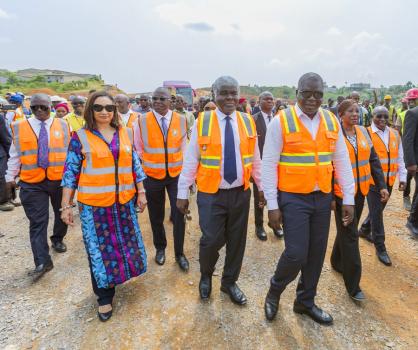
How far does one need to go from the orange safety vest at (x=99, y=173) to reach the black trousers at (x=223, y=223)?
76cm

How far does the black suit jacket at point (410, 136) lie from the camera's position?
13.2 ft

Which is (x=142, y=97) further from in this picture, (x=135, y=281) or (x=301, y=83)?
(x=301, y=83)

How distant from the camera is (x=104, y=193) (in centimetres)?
265

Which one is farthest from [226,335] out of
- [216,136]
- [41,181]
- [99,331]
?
[41,181]

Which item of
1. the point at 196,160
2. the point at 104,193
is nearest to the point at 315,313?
the point at 196,160

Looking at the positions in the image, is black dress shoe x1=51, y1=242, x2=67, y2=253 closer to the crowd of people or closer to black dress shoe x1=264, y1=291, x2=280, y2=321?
the crowd of people

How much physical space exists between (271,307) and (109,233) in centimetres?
164

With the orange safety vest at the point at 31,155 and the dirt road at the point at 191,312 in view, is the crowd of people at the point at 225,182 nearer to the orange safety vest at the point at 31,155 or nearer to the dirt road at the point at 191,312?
the orange safety vest at the point at 31,155

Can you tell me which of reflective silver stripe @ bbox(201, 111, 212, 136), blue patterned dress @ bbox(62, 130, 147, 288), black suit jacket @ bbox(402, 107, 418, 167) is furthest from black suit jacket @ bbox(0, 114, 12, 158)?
black suit jacket @ bbox(402, 107, 418, 167)

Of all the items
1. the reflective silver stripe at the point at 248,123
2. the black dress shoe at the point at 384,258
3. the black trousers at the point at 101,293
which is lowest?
the black dress shoe at the point at 384,258

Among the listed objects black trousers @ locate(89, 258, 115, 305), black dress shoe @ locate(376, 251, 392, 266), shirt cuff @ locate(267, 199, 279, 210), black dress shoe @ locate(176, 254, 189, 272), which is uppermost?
shirt cuff @ locate(267, 199, 279, 210)

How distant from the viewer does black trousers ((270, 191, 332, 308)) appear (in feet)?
7.77

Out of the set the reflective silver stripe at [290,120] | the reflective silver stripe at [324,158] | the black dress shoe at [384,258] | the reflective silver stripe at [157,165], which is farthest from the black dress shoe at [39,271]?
the black dress shoe at [384,258]

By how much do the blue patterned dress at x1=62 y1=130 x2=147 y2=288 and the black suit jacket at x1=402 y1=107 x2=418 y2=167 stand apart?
360 centimetres
